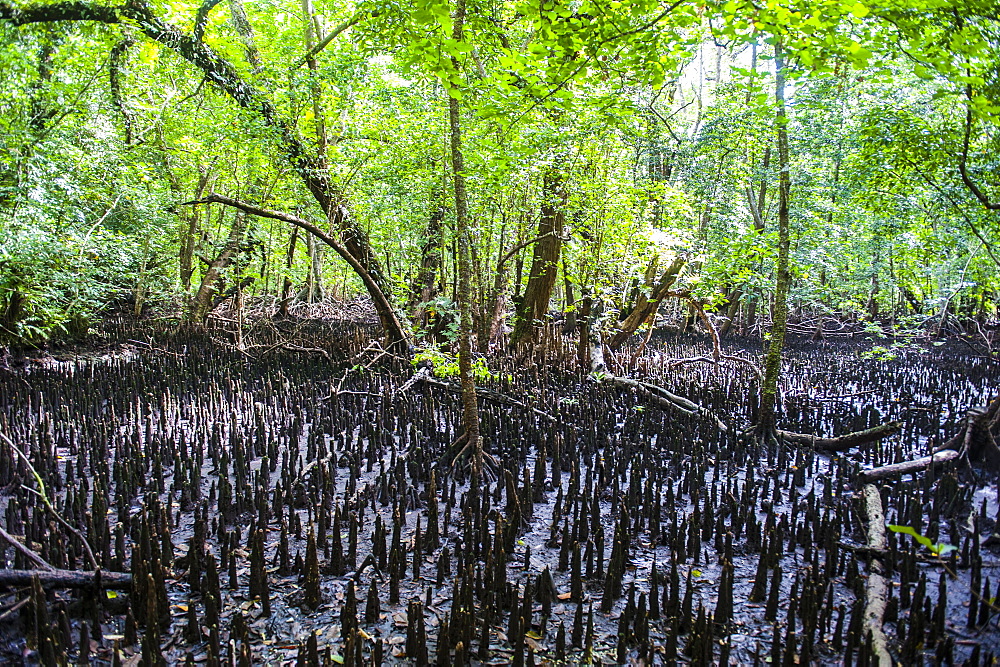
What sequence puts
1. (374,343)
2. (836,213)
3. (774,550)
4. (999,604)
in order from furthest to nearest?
(836,213), (374,343), (774,550), (999,604)

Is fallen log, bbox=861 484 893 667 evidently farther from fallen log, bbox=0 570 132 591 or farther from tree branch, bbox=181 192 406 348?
tree branch, bbox=181 192 406 348

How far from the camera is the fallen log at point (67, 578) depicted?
2.25 meters

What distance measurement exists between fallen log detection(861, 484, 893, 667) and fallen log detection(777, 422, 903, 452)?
48.8 inches

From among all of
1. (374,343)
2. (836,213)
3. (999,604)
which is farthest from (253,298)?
(999,604)

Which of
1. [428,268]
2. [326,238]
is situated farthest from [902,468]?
[428,268]

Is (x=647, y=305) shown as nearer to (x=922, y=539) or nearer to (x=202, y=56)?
(x=202, y=56)

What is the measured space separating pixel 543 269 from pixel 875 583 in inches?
228

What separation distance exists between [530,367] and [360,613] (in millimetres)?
5261

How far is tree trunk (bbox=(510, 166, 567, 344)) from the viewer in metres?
6.91

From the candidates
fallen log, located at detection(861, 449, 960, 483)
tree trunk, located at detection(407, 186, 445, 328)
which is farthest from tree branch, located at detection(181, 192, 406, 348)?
fallen log, located at detection(861, 449, 960, 483)

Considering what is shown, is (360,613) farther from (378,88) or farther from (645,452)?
(378,88)

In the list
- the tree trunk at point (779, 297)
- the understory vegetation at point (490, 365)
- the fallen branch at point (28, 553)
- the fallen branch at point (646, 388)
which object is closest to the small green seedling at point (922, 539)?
the understory vegetation at point (490, 365)

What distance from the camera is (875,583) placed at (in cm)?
265

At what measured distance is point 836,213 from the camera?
8.79 metres
